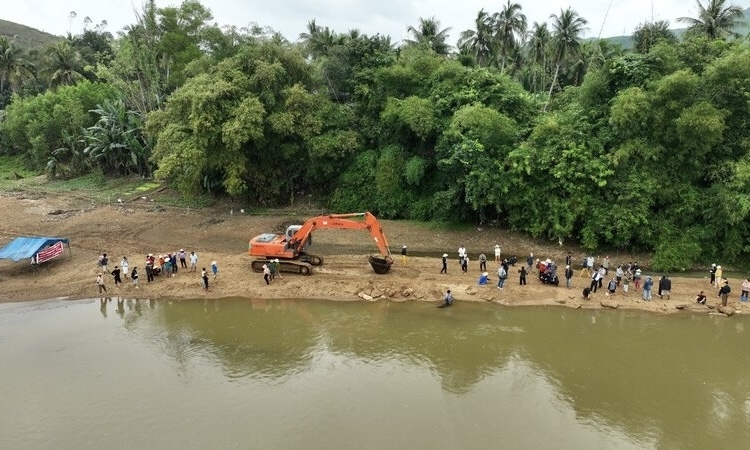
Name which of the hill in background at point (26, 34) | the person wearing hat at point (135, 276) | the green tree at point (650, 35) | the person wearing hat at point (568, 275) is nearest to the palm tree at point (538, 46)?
the green tree at point (650, 35)

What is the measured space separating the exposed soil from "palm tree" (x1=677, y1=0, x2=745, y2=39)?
59.9ft

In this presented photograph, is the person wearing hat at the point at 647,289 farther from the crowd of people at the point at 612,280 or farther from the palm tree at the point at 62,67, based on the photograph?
the palm tree at the point at 62,67

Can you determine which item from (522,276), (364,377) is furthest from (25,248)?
(522,276)

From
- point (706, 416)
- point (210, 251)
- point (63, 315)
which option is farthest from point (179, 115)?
point (706, 416)

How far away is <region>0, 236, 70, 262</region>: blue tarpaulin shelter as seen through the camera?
23.2m

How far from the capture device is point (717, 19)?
31.9 m

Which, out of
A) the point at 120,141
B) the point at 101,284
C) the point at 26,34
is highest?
the point at 26,34

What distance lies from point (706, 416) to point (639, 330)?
5.30m

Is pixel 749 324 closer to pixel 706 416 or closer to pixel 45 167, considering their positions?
pixel 706 416

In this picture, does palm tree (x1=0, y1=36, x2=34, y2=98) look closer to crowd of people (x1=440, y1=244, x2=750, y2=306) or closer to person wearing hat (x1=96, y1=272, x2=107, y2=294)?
person wearing hat (x1=96, y1=272, x2=107, y2=294)

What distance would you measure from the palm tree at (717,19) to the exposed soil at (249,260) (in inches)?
719

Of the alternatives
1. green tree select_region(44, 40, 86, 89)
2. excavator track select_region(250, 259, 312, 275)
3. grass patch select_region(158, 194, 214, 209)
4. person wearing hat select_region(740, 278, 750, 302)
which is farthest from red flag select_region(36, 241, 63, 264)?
green tree select_region(44, 40, 86, 89)

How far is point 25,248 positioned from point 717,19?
43.2m

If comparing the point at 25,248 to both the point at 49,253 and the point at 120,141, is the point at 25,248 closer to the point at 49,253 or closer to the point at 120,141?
the point at 49,253
